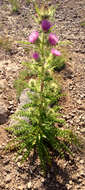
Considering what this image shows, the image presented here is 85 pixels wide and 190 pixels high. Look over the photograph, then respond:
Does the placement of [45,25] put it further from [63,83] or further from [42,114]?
[63,83]

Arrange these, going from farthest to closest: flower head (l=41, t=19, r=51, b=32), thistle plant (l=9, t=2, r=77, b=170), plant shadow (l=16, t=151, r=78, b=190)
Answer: plant shadow (l=16, t=151, r=78, b=190)
thistle plant (l=9, t=2, r=77, b=170)
flower head (l=41, t=19, r=51, b=32)

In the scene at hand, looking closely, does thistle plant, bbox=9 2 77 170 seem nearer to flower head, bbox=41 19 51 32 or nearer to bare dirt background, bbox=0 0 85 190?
flower head, bbox=41 19 51 32

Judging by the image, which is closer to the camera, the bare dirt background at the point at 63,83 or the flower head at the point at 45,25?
the flower head at the point at 45,25

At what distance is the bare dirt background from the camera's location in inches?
121

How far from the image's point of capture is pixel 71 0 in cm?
836

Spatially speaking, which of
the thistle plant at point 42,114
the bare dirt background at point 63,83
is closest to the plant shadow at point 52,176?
the bare dirt background at point 63,83

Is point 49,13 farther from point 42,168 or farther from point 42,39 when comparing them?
point 42,168

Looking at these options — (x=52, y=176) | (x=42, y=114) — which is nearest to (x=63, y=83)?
(x=42, y=114)

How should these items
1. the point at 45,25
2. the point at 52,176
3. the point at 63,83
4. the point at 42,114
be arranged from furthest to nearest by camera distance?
the point at 63,83 → the point at 42,114 → the point at 52,176 → the point at 45,25

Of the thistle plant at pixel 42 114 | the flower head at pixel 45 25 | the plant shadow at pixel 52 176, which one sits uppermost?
the flower head at pixel 45 25

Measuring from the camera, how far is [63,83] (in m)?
4.73

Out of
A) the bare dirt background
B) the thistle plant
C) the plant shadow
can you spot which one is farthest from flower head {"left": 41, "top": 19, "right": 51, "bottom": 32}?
the plant shadow

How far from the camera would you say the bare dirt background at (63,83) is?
121 inches

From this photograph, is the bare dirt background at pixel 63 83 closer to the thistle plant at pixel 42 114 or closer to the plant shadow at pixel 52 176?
the plant shadow at pixel 52 176
